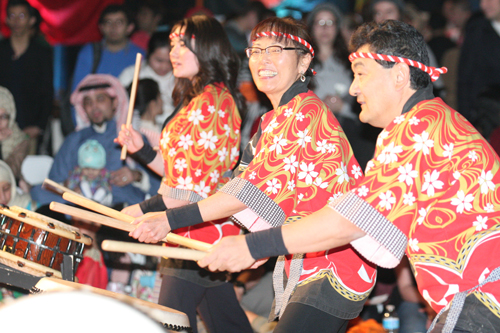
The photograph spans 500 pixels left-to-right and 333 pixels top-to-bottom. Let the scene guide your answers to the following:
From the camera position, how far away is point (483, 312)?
170 centimetres

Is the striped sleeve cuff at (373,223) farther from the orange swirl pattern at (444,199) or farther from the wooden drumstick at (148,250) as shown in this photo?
the wooden drumstick at (148,250)

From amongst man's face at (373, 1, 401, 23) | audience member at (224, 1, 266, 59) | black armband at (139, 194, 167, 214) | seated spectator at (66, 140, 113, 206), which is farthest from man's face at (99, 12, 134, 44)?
black armband at (139, 194, 167, 214)

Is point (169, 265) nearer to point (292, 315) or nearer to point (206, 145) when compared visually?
point (206, 145)

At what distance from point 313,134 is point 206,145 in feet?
2.48

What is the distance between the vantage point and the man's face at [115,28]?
5266 millimetres

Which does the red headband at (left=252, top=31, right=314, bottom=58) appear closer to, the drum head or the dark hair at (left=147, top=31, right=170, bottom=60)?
the drum head

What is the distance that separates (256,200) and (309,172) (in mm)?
258

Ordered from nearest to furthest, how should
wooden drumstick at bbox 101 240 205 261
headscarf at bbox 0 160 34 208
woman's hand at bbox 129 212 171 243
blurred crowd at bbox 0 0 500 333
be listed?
wooden drumstick at bbox 101 240 205 261 → woman's hand at bbox 129 212 171 243 → blurred crowd at bbox 0 0 500 333 → headscarf at bbox 0 160 34 208

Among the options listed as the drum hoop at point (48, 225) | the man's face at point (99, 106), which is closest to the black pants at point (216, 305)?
the drum hoop at point (48, 225)

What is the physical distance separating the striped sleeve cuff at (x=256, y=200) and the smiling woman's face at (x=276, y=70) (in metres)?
0.55

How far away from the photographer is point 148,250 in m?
1.85

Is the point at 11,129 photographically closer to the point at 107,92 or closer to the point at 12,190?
the point at 12,190

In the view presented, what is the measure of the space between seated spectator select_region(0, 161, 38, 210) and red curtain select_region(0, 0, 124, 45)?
5.09 ft

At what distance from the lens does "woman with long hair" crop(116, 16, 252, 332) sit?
2859mm
